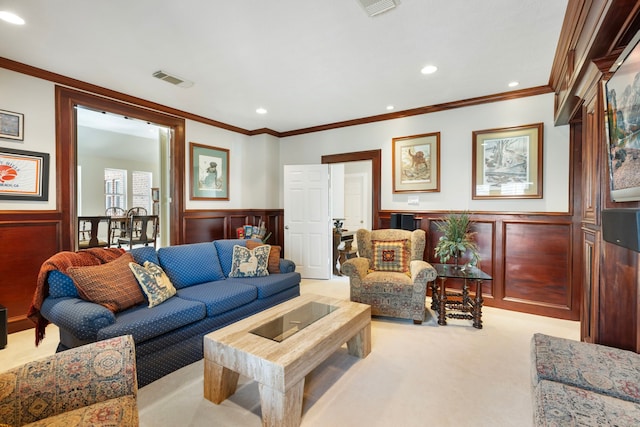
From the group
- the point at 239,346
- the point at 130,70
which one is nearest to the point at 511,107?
the point at 239,346

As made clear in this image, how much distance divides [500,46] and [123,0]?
3.00 meters

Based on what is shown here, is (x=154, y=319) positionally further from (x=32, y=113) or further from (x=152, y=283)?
(x=32, y=113)

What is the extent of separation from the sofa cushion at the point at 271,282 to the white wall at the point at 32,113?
2.21 meters

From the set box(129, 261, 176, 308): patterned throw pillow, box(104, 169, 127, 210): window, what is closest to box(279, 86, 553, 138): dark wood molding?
box(129, 261, 176, 308): patterned throw pillow

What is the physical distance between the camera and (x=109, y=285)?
2143 millimetres

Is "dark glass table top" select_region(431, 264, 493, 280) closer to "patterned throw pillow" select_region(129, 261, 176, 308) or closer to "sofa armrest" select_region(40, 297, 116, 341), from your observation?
"patterned throw pillow" select_region(129, 261, 176, 308)

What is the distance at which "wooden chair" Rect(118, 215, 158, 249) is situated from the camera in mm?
4906

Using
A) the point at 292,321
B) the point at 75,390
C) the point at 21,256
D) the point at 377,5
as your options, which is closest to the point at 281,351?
the point at 292,321

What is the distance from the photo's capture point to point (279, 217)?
5504 mm

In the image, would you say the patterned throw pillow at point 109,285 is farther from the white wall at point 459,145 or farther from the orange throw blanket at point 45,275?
Result: the white wall at point 459,145

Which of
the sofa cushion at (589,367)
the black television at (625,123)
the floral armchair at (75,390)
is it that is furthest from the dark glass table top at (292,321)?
the black television at (625,123)

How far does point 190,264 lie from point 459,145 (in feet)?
12.0

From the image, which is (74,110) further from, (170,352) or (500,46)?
(500,46)

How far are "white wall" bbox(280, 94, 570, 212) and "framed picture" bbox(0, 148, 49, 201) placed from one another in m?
3.58
